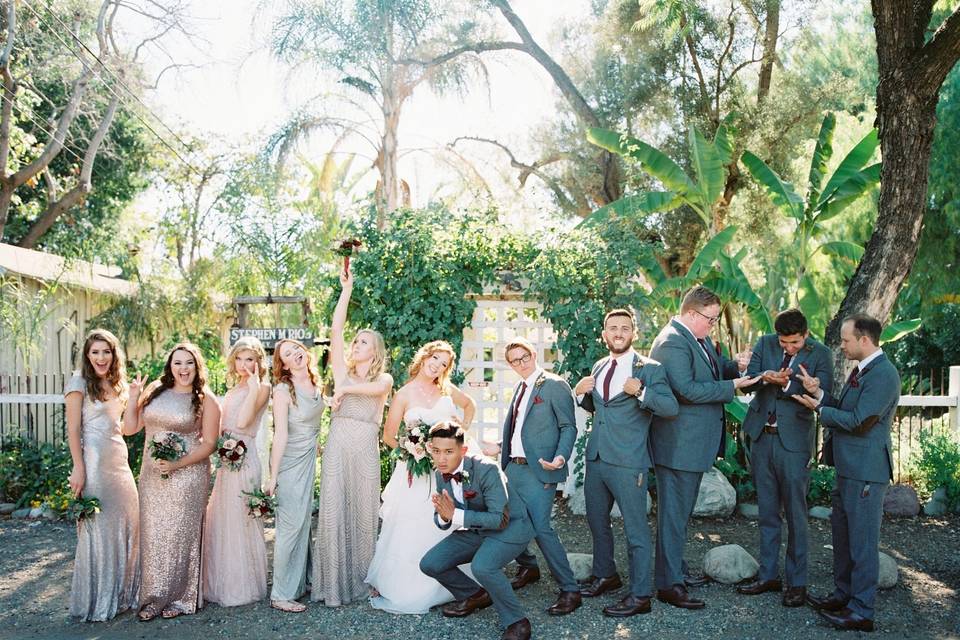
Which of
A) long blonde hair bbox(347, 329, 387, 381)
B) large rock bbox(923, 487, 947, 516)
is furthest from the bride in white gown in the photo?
large rock bbox(923, 487, 947, 516)

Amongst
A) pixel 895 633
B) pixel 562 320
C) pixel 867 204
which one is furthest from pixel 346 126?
pixel 895 633

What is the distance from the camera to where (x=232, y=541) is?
5410mm

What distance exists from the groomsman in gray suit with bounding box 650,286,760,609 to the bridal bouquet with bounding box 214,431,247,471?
266cm

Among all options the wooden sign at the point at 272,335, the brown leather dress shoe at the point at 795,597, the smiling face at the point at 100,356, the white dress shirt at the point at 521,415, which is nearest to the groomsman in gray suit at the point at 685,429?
the brown leather dress shoe at the point at 795,597

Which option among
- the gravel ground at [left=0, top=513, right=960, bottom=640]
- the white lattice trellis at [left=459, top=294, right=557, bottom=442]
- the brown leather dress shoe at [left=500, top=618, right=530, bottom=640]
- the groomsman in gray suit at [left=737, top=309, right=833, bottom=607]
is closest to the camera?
the brown leather dress shoe at [left=500, top=618, right=530, bottom=640]

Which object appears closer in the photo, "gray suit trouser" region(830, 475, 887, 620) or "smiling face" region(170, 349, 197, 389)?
"gray suit trouser" region(830, 475, 887, 620)

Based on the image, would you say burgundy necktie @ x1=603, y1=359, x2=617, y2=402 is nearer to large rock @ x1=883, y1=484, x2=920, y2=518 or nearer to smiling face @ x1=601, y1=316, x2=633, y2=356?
smiling face @ x1=601, y1=316, x2=633, y2=356

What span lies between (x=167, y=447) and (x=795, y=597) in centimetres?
408

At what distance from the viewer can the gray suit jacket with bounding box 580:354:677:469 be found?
5.14 metres

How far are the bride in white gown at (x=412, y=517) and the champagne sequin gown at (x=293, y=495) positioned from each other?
51 centimetres

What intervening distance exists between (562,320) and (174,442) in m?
3.91

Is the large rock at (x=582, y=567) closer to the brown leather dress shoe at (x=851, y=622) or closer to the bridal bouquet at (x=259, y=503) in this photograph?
the brown leather dress shoe at (x=851, y=622)

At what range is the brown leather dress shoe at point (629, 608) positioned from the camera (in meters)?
5.11

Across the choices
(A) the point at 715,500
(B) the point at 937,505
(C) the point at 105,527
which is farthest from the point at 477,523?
(B) the point at 937,505
